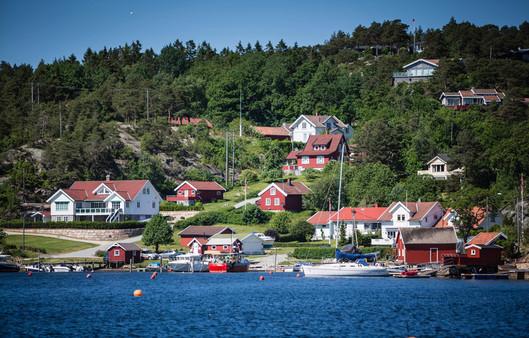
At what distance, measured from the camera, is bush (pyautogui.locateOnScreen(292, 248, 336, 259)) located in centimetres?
9362

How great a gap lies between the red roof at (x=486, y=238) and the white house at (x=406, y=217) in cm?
1337

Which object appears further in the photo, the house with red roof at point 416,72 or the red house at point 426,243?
the house with red roof at point 416,72

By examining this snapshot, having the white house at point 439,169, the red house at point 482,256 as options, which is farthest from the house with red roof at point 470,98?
the red house at point 482,256

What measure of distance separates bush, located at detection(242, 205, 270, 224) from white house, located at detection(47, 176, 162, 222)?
50.4 ft

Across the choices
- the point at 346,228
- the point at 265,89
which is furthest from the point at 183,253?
the point at 265,89

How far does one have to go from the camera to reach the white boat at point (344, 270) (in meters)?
85.6

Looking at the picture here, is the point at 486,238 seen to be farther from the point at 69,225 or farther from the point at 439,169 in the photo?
the point at 69,225

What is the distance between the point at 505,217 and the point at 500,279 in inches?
652

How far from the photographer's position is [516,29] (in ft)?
643

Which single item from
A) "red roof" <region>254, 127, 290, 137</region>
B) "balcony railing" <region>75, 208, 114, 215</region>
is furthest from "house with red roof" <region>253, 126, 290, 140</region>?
"balcony railing" <region>75, 208, 114, 215</region>

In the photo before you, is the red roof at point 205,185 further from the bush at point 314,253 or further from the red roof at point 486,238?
the red roof at point 486,238

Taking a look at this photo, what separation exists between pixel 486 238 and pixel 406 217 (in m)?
15.2

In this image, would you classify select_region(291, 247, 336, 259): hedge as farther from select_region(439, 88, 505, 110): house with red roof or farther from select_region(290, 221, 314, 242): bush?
select_region(439, 88, 505, 110): house with red roof

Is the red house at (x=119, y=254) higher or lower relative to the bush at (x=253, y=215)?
lower
